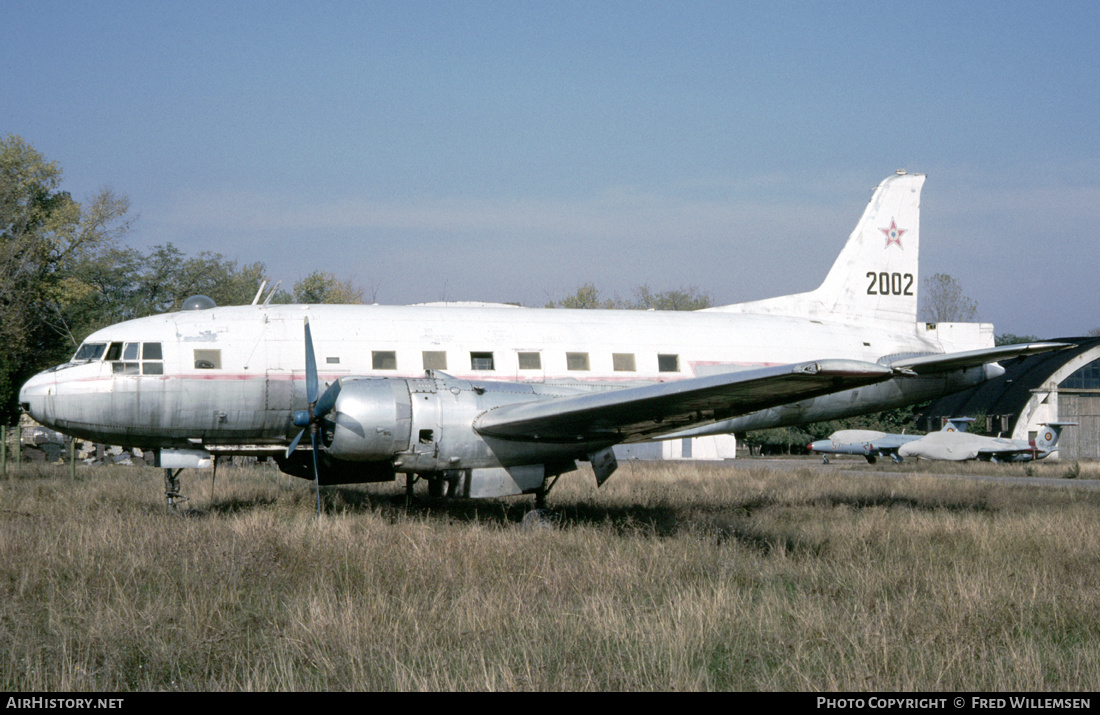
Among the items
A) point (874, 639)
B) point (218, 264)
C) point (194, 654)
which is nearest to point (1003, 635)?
point (874, 639)

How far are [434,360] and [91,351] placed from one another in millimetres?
5704

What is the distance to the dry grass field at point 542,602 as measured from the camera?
6008 millimetres

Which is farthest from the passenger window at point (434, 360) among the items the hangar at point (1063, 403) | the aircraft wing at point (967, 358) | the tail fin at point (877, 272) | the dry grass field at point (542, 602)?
the hangar at point (1063, 403)

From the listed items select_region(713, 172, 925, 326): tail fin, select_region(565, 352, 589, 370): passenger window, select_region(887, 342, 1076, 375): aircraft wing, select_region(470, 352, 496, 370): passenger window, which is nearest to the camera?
select_region(887, 342, 1076, 375): aircraft wing

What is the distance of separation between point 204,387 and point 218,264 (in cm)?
5619

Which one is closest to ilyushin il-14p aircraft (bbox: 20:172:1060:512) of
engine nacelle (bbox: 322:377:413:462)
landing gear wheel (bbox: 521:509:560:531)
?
engine nacelle (bbox: 322:377:413:462)

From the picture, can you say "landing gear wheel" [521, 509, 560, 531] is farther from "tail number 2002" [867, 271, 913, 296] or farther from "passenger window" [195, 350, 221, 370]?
"tail number 2002" [867, 271, 913, 296]

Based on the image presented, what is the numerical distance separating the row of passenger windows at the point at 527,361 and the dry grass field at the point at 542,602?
260 cm

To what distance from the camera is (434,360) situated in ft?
49.2

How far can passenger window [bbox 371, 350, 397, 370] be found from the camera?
48.7ft

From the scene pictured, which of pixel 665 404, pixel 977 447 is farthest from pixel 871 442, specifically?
pixel 665 404

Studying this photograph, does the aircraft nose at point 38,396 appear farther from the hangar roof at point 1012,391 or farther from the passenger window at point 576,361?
the hangar roof at point 1012,391

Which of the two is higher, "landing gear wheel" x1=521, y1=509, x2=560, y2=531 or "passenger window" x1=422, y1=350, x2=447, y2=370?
"passenger window" x1=422, y1=350, x2=447, y2=370

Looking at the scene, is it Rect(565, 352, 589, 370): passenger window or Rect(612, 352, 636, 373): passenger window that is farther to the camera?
Rect(612, 352, 636, 373): passenger window
